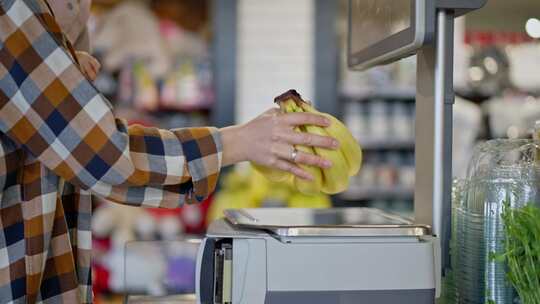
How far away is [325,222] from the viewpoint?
4.83ft

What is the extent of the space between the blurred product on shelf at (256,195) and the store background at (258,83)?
0.05m

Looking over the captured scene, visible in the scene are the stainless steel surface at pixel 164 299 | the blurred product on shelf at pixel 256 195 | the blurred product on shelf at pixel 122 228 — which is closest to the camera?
the stainless steel surface at pixel 164 299

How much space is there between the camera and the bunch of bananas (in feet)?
4.65

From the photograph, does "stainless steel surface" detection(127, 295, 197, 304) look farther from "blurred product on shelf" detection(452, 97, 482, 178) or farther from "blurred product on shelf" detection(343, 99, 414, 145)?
"blurred product on shelf" detection(452, 97, 482, 178)

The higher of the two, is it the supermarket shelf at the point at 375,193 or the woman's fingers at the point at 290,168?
the woman's fingers at the point at 290,168

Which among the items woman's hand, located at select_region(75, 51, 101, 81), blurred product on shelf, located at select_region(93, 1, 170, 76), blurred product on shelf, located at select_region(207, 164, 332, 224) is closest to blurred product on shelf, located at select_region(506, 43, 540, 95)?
blurred product on shelf, located at select_region(207, 164, 332, 224)

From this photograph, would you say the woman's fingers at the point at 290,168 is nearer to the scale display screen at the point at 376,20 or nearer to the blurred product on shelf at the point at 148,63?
the scale display screen at the point at 376,20

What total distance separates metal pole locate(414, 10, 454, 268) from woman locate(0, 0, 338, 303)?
23 centimetres

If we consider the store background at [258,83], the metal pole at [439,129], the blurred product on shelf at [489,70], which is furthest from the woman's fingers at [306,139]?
the blurred product on shelf at [489,70]

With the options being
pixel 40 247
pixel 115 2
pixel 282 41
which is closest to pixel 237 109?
pixel 282 41

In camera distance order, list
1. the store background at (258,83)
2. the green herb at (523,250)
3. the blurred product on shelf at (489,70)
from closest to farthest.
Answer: the green herb at (523,250)
the store background at (258,83)
the blurred product on shelf at (489,70)

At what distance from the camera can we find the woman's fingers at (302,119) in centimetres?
139

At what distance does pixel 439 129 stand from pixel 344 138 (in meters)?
0.20

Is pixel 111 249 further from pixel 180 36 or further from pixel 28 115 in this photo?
pixel 28 115
